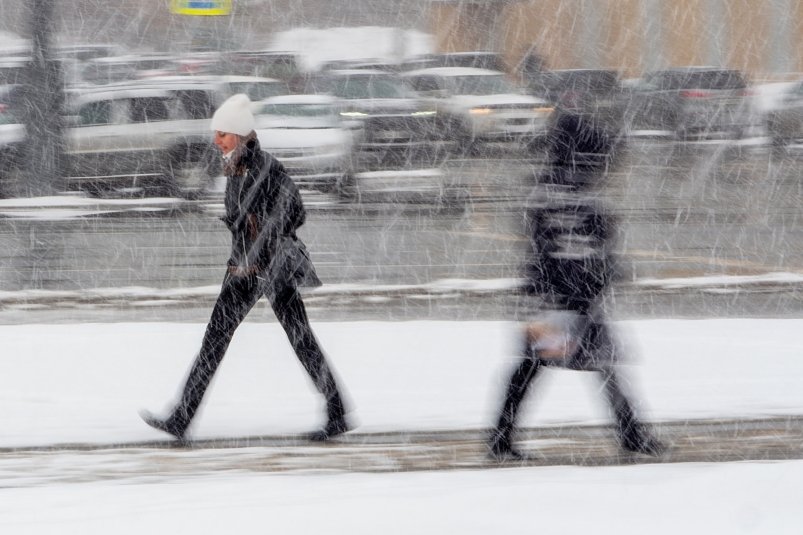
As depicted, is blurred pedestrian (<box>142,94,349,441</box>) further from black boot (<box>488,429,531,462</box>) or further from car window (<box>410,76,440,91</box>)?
car window (<box>410,76,440,91</box>)

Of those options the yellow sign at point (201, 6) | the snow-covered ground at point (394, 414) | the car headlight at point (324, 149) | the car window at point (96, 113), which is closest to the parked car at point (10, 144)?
the car window at point (96, 113)

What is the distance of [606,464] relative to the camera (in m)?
6.17

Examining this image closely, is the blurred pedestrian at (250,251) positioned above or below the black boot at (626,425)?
above

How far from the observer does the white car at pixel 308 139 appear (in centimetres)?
1784

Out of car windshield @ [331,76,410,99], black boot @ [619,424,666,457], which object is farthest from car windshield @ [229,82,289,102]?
black boot @ [619,424,666,457]

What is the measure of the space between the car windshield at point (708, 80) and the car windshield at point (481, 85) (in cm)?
322

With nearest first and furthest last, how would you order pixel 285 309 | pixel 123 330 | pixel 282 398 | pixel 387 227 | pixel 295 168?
pixel 285 309
pixel 282 398
pixel 123 330
pixel 387 227
pixel 295 168

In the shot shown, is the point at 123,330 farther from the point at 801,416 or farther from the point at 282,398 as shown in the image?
the point at 801,416

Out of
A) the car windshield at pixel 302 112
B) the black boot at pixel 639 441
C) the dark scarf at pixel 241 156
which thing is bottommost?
the black boot at pixel 639 441

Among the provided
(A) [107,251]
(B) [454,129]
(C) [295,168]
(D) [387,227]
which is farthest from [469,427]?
(B) [454,129]

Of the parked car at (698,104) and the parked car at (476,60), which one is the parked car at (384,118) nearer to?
the parked car at (698,104)

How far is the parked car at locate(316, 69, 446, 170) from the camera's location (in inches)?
787

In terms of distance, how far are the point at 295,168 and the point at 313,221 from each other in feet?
6.04

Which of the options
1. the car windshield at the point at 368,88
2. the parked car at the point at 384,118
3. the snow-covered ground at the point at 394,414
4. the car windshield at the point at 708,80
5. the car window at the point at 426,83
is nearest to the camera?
the snow-covered ground at the point at 394,414
